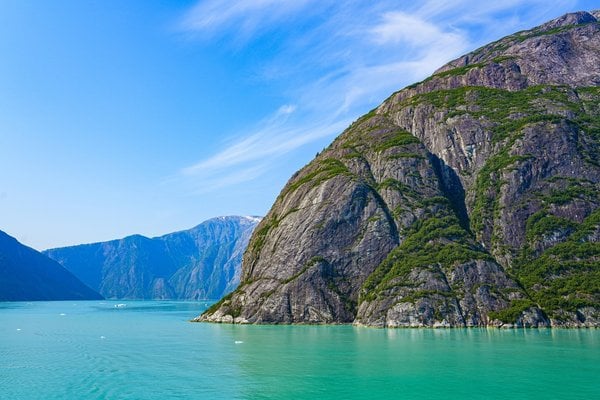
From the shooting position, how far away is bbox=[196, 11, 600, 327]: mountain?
118312 millimetres

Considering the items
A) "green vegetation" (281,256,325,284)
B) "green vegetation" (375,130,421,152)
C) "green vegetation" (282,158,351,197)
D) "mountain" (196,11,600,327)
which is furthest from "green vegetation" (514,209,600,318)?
"green vegetation" (282,158,351,197)

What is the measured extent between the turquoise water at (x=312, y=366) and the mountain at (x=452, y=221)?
16.1 metres

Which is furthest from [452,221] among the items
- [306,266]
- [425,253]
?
[306,266]

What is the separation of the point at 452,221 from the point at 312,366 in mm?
92600

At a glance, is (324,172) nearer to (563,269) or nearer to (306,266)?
(306,266)

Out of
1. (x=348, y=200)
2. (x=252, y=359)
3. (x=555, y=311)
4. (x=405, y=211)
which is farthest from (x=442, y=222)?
(x=252, y=359)

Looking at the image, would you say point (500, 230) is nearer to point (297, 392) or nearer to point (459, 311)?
point (459, 311)

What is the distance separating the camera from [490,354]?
233 feet

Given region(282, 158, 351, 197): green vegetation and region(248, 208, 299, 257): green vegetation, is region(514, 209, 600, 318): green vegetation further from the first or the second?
region(248, 208, 299, 257): green vegetation

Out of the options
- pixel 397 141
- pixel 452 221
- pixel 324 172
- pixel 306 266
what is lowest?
pixel 306 266

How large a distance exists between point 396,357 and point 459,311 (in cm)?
5044

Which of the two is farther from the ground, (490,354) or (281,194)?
(281,194)

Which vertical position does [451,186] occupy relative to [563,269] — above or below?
above

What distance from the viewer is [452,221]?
476ft
